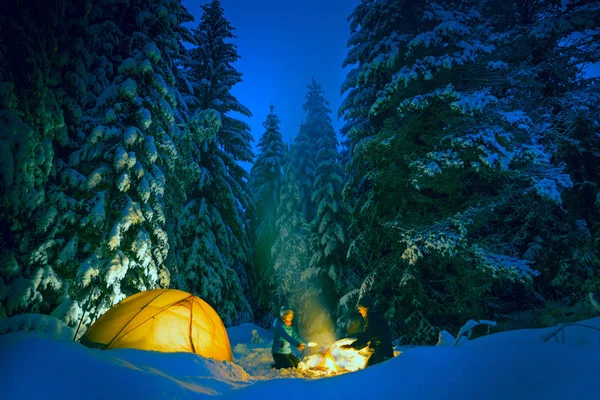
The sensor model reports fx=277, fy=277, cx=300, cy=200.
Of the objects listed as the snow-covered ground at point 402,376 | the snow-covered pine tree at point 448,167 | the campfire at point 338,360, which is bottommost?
the campfire at point 338,360

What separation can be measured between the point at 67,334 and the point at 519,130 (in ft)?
33.2

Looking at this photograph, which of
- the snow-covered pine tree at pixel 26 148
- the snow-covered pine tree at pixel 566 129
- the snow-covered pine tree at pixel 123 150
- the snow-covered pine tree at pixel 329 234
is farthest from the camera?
the snow-covered pine tree at pixel 329 234

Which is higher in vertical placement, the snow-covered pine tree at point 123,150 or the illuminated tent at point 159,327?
the snow-covered pine tree at point 123,150

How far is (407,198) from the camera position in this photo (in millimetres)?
7816

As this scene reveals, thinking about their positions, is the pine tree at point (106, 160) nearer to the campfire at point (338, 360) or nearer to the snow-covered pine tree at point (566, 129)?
the campfire at point (338, 360)

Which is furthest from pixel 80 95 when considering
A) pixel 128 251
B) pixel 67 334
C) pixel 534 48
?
pixel 534 48

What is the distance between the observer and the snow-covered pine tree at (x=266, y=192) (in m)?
18.0

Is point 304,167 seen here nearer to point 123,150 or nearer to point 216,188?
point 216,188

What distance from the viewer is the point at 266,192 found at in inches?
762

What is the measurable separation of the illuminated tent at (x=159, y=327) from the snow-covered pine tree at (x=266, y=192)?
1078 cm

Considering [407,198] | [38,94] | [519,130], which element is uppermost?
[38,94]

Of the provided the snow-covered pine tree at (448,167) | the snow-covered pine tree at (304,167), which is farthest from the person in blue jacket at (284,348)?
the snow-covered pine tree at (304,167)

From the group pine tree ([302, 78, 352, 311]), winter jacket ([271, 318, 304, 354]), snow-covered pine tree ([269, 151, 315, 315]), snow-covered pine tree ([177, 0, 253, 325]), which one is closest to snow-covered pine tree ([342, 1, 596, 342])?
winter jacket ([271, 318, 304, 354])

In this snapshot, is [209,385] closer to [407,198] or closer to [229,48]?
[407,198]
